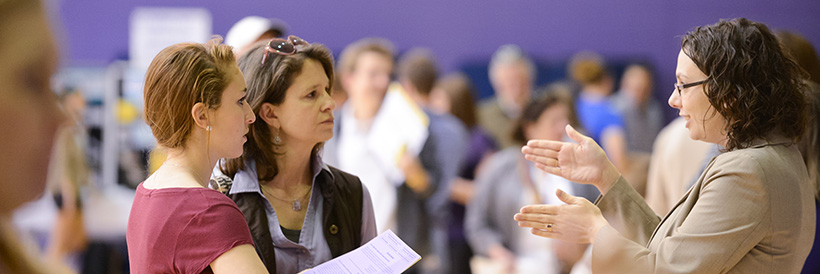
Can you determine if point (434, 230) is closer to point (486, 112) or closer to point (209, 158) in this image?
point (486, 112)

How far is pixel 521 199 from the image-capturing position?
4.93 meters

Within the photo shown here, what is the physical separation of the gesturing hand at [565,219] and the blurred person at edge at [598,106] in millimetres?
4557

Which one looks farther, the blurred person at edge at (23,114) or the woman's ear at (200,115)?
the woman's ear at (200,115)

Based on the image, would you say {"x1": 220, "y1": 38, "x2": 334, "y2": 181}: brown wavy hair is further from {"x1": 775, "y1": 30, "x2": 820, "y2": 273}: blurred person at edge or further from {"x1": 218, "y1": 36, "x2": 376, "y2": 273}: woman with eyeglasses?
{"x1": 775, "y1": 30, "x2": 820, "y2": 273}: blurred person at edge

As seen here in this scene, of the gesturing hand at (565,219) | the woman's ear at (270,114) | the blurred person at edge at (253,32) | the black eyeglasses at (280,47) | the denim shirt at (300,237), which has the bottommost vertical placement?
the denim shirt at (300,237)

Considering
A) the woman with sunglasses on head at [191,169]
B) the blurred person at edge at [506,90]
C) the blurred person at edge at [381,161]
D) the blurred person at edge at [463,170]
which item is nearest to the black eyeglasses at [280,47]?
the woman with sunglasses on head at [191,169]

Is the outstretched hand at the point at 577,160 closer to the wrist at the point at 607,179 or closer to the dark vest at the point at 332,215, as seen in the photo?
the wrist at the point at 607,179

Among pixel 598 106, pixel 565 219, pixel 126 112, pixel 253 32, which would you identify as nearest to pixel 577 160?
pixel 565 219

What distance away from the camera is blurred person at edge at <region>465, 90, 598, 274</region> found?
4.68 metres

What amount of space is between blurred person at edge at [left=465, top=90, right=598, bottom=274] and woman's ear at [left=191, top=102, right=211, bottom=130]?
326 cm

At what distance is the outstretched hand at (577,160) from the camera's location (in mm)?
1987

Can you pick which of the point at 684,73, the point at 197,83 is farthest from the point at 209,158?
the point at 684,73

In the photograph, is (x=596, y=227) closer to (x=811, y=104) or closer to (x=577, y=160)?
(x=577, y=160)

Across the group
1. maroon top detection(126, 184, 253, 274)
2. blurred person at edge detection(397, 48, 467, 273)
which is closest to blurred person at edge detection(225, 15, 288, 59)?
maroon top detection(126, 184, 253, 274)
